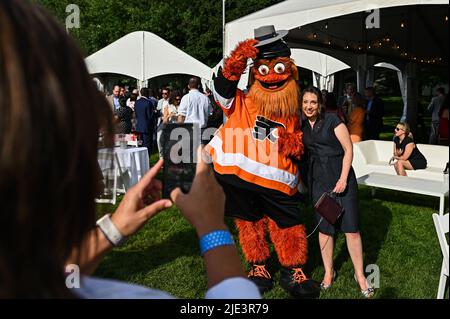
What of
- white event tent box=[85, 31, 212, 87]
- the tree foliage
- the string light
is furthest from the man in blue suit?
the tree foliage

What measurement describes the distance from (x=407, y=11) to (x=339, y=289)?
9.55 metres

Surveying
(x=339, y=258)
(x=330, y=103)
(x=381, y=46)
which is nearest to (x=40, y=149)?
(x=339, y=258)

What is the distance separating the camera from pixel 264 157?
143 inches

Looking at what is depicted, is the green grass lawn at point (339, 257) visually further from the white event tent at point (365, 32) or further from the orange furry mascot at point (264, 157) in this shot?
the white event tent at point (365, 32)

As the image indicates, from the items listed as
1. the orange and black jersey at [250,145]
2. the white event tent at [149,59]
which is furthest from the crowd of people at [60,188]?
the white event tent at [149,59]

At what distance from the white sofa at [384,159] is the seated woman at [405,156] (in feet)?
0.48

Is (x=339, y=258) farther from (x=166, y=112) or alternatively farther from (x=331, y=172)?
(x=166, y=112)

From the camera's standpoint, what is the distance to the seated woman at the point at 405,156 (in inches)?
264

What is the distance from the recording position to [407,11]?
37.3 feet

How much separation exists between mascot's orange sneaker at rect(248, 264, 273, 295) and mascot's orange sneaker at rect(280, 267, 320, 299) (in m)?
0.10

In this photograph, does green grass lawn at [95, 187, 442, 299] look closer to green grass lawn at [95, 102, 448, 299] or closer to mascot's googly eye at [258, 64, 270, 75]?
green grass lawn at [95, 102, 448, 299]

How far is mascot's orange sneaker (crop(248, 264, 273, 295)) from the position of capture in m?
3.73
